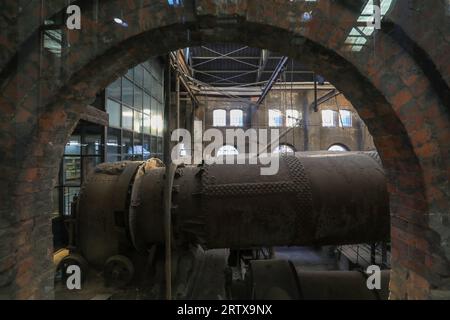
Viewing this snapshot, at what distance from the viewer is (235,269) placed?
17.0ft

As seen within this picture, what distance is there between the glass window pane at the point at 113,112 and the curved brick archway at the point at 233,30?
17.9 feet

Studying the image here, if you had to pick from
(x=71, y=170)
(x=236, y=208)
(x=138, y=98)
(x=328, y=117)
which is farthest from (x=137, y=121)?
(x=328, y=117)

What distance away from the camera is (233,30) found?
2166 millimetres

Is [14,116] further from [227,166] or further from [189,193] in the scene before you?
[227,166]

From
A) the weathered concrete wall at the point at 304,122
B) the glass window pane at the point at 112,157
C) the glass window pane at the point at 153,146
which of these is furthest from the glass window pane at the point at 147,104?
the weathered concrete wall at the point at 304,122

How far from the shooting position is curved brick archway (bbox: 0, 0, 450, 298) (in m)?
1.95

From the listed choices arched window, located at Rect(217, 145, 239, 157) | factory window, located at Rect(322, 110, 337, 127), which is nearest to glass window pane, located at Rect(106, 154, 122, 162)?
arched window, located at Rect(217, 145, 239, 157)

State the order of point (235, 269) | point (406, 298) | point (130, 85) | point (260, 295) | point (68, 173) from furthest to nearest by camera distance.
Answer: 1. point (130, 85)
2. point (68, 173)
3. point (235, 269)
4. point (260, 295)
5. point (406, 298)

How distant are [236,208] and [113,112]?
5366 millimetres

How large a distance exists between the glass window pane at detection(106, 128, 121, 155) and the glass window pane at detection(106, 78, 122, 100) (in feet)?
3.06

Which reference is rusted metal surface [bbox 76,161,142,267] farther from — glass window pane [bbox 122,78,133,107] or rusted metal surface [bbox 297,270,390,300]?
glass window pane [bbox 122,78,133,107]

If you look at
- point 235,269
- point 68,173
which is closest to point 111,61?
point 235,269

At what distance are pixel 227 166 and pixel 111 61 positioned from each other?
238 cm

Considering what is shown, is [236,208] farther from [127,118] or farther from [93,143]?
[127,118]
